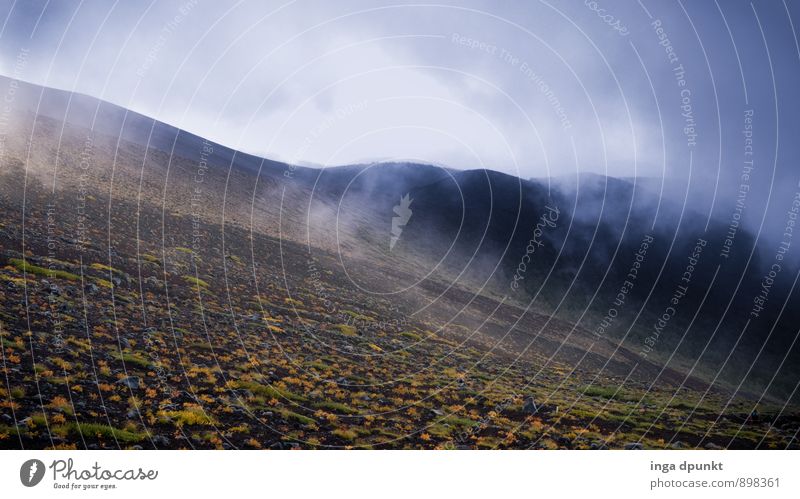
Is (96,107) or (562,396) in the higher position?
(96,107)

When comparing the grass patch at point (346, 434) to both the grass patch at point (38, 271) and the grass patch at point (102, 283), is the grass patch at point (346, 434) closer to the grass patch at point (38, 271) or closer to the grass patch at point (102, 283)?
the grass patch at point (102, 283)

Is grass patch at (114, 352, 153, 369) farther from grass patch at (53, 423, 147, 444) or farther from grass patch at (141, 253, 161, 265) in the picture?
grass patch at (141, 253, 161, 265)

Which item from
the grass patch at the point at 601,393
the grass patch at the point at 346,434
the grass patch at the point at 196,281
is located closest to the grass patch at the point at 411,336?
the grass patch at the point at 601,393

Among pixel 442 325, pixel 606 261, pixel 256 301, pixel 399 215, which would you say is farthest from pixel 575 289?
pixel 256 301

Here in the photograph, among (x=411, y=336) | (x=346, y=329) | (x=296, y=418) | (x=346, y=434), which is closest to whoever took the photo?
(x=346, y=434)

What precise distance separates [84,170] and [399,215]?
57.9 m

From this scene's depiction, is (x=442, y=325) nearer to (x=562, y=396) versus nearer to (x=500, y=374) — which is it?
(x=500, y=374)

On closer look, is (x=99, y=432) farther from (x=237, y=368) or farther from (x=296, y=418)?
(x=237, y=368)

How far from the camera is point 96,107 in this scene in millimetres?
65500
